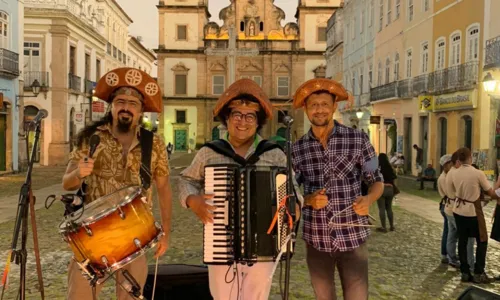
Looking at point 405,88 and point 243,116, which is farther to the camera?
point 405,88

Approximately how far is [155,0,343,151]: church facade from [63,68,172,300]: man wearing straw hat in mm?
46154

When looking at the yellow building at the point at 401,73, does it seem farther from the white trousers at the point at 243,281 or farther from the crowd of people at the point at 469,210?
the white trousers at the point at 243,281

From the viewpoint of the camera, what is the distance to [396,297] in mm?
5652

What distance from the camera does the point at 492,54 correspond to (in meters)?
15.7

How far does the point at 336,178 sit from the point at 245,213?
75cm

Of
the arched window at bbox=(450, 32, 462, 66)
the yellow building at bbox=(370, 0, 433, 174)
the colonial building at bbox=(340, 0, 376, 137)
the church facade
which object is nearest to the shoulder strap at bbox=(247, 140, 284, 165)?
the arched window at bbox=(450, 32, 462, 66)

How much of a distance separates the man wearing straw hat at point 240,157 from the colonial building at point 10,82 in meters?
19.9

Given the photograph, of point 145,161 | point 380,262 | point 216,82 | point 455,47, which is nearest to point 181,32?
point 216,82

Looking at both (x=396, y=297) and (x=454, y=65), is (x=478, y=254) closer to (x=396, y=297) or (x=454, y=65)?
(x=396, y=297)

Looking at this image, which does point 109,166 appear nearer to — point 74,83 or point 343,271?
point 343,271

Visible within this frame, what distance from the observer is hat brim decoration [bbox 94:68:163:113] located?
3.48m

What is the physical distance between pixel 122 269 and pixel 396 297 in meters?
3.46

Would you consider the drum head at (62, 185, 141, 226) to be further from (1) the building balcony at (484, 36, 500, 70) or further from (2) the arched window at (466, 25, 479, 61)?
(2) the arched window at (466, 25, 479, 61)

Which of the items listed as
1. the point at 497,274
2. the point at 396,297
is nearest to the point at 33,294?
the point at 396,297
